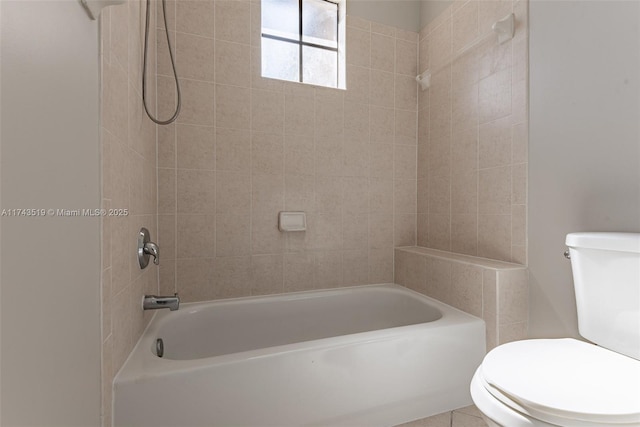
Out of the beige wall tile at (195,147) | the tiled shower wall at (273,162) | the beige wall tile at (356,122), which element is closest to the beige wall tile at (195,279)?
the tiled shower wall at (273,162)

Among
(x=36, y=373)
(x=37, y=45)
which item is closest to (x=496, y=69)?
(x=37, y=45)

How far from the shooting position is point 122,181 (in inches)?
41.9

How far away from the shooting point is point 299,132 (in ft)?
6.60

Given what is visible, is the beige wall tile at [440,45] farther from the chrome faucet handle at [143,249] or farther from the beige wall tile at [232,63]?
the chrome faucet handle at [143,249]

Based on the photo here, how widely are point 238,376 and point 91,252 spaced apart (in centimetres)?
63

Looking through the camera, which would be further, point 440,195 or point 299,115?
point 440,195

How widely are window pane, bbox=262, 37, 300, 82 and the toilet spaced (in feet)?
5.85

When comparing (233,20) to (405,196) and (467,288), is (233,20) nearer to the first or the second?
(405,196)

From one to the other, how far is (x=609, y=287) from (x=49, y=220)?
155cm

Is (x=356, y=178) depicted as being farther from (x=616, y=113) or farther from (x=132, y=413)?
(x=132, y=413)

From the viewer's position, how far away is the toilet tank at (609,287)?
38.7 inches

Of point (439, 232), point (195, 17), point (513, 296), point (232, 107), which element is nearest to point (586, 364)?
point (513, 296)

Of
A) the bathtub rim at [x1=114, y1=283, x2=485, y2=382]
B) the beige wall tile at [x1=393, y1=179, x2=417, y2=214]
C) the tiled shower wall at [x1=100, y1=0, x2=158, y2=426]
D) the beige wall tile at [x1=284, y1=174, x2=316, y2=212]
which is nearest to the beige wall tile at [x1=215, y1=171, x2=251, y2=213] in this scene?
the beige wall tile at [x1=284, y1=174, x2=316, y2=212]

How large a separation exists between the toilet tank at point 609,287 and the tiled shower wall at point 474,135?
1.48 ft
